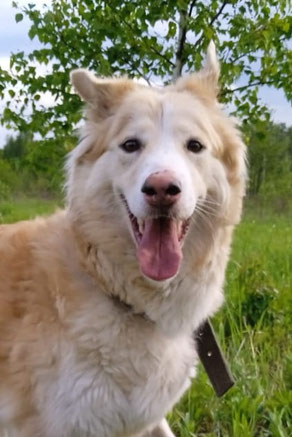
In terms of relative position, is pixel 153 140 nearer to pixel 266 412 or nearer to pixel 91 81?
pixel 91 81

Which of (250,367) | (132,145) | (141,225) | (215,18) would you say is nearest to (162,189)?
(141,225)

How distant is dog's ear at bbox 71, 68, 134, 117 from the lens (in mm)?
3002

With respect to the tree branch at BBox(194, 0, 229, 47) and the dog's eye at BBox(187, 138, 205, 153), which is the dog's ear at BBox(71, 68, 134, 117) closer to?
the dog's eye at BBox(187, 138, 205, 153)

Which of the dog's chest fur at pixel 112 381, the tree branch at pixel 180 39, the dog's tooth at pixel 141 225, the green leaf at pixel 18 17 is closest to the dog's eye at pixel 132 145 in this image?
the dog's tooth at pixel 141 225

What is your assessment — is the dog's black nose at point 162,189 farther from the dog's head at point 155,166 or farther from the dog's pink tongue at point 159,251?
the dog's pink tongue at point 159,251

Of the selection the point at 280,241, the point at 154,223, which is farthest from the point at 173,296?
the point at 280,241

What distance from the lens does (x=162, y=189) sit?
8.14 feet

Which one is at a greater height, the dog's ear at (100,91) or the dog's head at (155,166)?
the dog's ear at (100,91)

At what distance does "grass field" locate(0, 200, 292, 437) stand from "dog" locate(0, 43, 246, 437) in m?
0.56

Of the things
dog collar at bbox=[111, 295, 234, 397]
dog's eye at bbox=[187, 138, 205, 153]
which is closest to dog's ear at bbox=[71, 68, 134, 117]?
dog's eye at bbox=[187, 138, 205, 153]

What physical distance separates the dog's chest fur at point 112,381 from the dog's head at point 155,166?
31 cm

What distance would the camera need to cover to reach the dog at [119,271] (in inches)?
106

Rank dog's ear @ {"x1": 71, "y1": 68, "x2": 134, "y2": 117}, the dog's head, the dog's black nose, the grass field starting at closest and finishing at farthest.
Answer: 1. the dog's black nose
2. the dog's head
3. dog's ear @ {"x1": 71, "y1": 68, "x2": 134, "y2": 117}
4. the grass field

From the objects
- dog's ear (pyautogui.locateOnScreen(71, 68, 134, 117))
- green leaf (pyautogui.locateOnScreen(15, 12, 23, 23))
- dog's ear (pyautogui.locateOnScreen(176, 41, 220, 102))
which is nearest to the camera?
dog's ear (pyautogui.locateOnScreen(71, 68, 134, 117))
